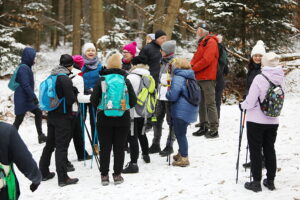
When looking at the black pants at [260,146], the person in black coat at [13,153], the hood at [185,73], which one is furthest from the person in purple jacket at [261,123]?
the person in black coat at [13,153]

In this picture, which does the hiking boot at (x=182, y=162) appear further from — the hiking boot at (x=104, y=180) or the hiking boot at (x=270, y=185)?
the hiking boot at (x=270, y=185)

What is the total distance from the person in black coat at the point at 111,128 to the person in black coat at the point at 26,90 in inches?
121

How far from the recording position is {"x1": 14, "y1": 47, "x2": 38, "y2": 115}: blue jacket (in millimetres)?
7812

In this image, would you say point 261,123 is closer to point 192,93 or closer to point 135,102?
point 192,93

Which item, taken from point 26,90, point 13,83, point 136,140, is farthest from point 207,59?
point 13,83

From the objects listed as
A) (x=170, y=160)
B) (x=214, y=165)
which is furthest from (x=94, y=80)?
(x=214, y=165)

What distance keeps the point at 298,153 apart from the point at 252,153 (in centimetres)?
212

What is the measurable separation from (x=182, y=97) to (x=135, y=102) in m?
0.97

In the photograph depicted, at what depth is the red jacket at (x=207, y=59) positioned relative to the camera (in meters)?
7.64

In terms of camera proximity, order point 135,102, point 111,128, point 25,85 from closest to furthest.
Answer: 1. point 111,128
2. point 135,102
3. point 25,85

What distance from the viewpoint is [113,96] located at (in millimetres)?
5340

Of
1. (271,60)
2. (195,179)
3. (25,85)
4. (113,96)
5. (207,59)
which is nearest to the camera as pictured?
(271,60)

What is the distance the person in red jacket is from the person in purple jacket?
2.70 m

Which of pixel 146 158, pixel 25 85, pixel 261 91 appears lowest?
pixel 146 158
